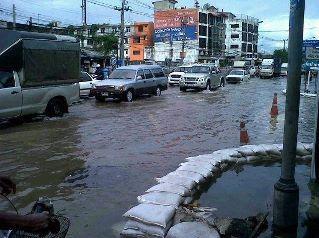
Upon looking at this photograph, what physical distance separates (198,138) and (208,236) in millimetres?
6877

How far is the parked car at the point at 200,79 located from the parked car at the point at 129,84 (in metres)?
5.00

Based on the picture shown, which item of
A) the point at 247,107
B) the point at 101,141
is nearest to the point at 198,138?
the point at 101,141

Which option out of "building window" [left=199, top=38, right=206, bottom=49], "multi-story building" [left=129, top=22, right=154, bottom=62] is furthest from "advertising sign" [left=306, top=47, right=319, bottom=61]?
"multi-story building" [left=129, top=22, right=154, bottom=62]

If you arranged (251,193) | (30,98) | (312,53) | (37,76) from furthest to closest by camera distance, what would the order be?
(312,53) < (37,76) < (30,98) < (251,193)

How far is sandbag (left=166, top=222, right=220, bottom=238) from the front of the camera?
14.3ft

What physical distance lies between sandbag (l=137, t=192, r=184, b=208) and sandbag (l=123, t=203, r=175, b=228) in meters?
0.15

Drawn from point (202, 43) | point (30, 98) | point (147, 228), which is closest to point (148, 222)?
point (147, 228)

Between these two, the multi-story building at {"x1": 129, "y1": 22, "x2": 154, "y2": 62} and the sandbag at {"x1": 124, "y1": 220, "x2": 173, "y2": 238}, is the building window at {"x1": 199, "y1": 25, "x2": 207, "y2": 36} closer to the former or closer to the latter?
the multi-story building at {"x1": 129, "y1": 22, "x2": 154, "y2": 62}

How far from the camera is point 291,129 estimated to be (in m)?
4.55

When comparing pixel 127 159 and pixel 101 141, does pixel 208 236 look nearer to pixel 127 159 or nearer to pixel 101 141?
pixel 127 159

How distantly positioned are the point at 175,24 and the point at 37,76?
8467 cm

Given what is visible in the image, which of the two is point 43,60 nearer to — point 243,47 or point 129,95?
point 129,95

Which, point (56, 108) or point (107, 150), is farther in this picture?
point (56, 108)

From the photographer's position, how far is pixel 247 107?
19.8 m
